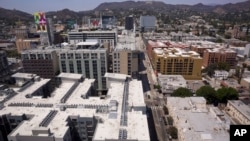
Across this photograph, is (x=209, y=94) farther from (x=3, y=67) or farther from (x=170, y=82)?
(x=3, y=67)

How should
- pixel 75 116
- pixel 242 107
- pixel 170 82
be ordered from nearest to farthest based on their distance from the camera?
pixel 75 116 → pixel 242 107 → pixel 170 82

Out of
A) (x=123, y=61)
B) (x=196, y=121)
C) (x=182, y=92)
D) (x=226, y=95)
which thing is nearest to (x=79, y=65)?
(x=123, y=61)

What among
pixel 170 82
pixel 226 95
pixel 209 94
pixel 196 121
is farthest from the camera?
pixel 170 82

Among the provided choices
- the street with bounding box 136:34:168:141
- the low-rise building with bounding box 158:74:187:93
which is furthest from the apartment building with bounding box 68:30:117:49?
the low-rise building with bounding box 158:74:187:93

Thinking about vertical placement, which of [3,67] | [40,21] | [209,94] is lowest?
[209,94]

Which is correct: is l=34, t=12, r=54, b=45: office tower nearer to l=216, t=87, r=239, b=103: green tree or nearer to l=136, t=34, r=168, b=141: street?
l=136, t=34, r=168, b=141: street

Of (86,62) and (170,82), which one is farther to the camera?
(170,82)
